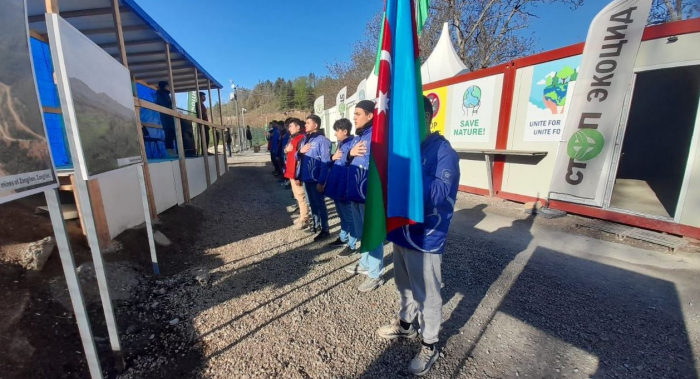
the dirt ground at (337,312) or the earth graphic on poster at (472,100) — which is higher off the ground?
the earth graphic on poster at (472,100)

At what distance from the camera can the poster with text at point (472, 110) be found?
7.19 m

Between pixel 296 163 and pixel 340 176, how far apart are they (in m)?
1.39

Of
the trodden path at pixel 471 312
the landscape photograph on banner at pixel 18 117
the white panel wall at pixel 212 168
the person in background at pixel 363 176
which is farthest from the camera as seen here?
the white panel wall at pixel 212 168

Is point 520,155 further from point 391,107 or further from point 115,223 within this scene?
point 115,223

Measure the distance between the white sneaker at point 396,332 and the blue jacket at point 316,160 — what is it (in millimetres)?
2434

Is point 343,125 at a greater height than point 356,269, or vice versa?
point 343,125

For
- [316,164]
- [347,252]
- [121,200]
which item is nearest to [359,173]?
[316,164]

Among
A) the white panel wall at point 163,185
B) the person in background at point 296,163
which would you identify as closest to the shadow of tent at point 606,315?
the person in background at point 296,163

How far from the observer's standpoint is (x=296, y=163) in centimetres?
505

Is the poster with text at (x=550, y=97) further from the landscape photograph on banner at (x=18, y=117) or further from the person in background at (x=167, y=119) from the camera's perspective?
the person in background at (x=167, y=119)

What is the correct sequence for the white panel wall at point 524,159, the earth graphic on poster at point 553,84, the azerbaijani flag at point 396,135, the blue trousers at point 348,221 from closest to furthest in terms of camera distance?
the azerbaijani flag at point 396,135, the blue trousers at point 348,221, the earth graphic on poster at point 553,84, the white panel wall at point 524,159

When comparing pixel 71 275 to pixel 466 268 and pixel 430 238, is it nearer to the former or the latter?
pixel 430 238

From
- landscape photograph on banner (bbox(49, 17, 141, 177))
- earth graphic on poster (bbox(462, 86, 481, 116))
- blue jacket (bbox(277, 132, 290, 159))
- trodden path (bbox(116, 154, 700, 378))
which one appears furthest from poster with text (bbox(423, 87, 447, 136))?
landscape photograph on banner (bbox(49, 17, 141, 177))

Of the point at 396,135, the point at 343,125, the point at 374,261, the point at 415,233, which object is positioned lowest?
the point at 374,261
